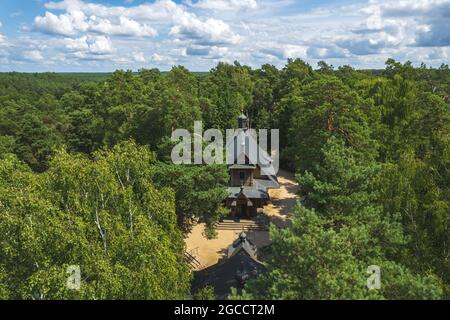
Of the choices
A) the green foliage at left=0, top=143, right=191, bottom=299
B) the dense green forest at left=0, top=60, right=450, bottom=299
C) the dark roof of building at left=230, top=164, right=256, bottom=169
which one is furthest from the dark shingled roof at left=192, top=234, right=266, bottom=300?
the dark roof of building at left=230, top=164, right=256, bottom=169

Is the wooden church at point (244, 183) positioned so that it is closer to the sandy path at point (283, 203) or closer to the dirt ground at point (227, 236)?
the sandy path at point (283, 203)

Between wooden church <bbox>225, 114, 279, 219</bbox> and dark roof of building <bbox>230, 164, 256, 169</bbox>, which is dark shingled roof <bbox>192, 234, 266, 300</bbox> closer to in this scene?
wooden church <bbox>225, 114, 279, 219</bbox>

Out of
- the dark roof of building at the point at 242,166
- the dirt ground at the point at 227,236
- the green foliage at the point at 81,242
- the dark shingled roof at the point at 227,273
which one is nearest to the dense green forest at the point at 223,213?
the green foliage at the point at 81,242

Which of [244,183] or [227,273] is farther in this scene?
[244,183]

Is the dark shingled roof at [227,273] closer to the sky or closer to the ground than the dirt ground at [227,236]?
closer to the sky

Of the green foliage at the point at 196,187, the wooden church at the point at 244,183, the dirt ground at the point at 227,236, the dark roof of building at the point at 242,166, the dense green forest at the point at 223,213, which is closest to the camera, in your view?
the dense green forest at the point at 223,213

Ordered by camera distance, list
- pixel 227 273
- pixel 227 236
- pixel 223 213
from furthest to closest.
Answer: pixel 227 236 → pixel 223 213 → pixel 227 273

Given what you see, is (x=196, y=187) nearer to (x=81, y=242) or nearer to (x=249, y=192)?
(x=249, y=192)

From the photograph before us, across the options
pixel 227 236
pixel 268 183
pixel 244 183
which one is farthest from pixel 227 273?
pixel 268 183

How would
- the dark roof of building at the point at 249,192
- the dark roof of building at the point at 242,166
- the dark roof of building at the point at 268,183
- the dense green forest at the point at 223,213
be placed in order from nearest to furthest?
the dense green forest at the point at 223,213
the dark roof of building at the point at 249,192
the dark roof of building at the point at 242,166
the dark roof of building at the point at 268,183
